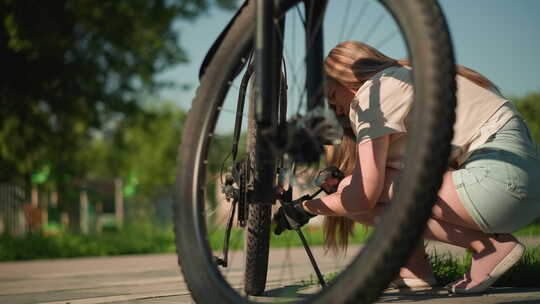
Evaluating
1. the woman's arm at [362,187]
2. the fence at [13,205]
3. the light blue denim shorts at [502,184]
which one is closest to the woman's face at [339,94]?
the woman's arm at [362,187]

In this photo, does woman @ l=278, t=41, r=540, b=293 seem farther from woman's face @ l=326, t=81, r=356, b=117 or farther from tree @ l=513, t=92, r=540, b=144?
tree @ l=513, t=92, r=540, b=144

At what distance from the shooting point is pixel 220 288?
5.48 ft

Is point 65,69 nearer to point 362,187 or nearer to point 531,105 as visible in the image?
point 362,187

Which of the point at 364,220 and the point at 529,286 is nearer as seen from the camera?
the point at 364,220

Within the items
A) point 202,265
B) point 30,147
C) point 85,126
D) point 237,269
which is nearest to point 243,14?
point 202,265

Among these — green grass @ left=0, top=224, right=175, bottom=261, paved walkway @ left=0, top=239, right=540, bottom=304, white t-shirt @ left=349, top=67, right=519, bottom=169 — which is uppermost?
white t-shirt @ left=349, top=67, right=519, bottom=169

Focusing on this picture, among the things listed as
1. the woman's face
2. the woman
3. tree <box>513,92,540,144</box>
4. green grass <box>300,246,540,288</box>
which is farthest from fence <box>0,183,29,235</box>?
tree <box>513,92,540,144</box>

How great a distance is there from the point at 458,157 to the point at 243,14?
105 cm

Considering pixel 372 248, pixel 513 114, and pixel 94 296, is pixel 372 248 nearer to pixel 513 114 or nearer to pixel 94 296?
pixel 513 114

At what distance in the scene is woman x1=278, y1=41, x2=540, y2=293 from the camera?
2.03m

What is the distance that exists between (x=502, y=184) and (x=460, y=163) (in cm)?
25

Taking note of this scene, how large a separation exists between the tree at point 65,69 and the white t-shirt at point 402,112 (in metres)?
12.6

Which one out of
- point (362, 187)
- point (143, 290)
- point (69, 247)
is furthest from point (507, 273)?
point (69, 247)

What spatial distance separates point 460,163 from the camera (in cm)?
232
